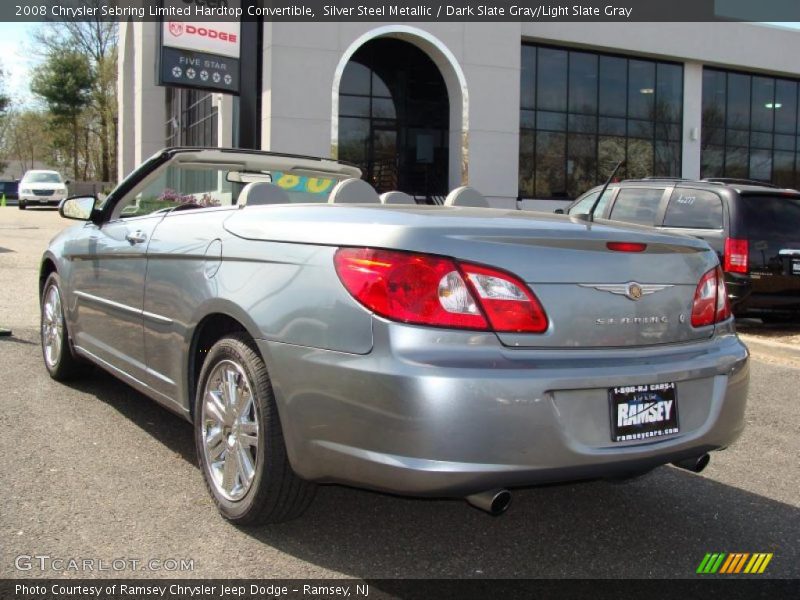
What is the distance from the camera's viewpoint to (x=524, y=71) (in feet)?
83.3

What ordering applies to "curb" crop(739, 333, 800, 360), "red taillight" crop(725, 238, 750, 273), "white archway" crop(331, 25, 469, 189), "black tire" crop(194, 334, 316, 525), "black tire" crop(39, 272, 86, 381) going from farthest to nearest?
"white archway" crop(331, 25, 469, 189) → "red taillight" crop(725, 238, 750, 273) → "curb" crop(739, 333, 800, 360) → "black tire" crop(39, 272, 86, 381) → "black tire" crop(194, 334, 316, 525)

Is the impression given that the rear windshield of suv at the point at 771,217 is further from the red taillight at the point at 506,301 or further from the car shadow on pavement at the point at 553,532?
the red taillight at the point at 506,301

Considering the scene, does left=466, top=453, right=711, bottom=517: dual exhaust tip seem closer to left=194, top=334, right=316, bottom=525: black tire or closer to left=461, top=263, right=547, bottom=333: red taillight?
left=461, top=263, right=547, bottom=333: red taillight

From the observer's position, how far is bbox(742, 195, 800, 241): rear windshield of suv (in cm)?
882

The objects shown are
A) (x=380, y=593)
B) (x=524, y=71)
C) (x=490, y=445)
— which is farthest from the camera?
(x=524, y=71)

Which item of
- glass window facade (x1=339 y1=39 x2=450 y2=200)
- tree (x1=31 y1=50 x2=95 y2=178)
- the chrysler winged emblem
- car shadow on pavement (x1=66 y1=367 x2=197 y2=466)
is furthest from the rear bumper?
tree (x1=31 y1=50 x2=95 y2=178)

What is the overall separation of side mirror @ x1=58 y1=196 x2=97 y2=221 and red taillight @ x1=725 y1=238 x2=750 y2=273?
668 centimetres

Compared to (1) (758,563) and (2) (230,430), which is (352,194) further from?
(1) (758,563)

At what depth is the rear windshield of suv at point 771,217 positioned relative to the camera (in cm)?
882

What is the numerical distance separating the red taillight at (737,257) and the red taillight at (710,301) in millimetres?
5645

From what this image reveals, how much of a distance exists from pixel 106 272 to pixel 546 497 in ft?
9.17

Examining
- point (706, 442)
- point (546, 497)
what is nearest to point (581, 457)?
point (706, 442)

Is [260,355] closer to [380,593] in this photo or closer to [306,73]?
[380,593]

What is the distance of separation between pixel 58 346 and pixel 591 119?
78.5 ft
